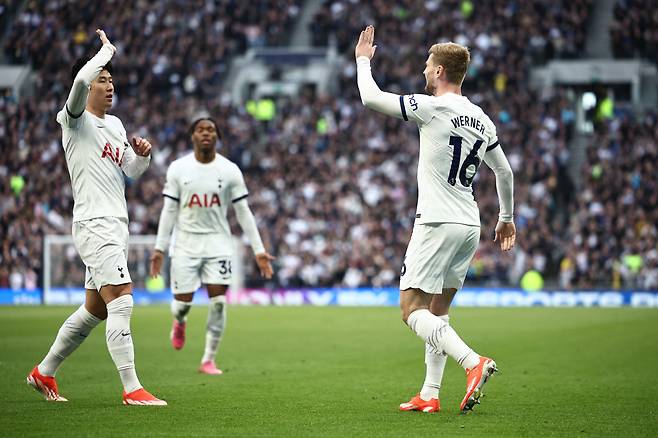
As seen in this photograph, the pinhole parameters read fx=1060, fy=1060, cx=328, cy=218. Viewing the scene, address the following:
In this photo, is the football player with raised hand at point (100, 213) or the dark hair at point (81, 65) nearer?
the football player with raised hand at point (100, 213)

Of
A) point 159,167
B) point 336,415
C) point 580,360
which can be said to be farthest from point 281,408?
point 159,167

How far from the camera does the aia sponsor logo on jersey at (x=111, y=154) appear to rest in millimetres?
9163

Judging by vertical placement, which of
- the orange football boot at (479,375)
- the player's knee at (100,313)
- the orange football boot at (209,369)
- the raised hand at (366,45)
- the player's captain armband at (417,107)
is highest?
the raised hand at (366,45)

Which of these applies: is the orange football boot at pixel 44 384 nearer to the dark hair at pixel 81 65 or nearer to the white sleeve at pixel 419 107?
the dark hair at pixel 81 65

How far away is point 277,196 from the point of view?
36.4 metres

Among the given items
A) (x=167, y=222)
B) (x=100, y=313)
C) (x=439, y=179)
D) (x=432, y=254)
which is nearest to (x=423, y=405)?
(x=432, y=254)

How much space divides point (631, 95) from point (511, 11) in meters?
5.38

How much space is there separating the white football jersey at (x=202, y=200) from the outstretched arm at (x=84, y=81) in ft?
13.8

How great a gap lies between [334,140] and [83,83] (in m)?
29.3

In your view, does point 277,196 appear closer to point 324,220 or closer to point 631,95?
point 324,220

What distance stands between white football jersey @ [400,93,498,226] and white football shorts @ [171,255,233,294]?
4939mm

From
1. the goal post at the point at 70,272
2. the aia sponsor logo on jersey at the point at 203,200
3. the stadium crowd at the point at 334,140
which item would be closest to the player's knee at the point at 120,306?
the aia sponsor logo on jersey at the point at 203,200

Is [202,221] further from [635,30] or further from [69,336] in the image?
[635,30]

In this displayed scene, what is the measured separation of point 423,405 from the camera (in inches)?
344
